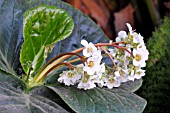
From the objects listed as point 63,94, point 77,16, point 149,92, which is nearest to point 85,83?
point 63,94

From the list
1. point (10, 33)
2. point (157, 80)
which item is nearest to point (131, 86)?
point (10, 33)

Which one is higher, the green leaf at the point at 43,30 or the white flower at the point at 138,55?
the green leaf at the point at 43,30

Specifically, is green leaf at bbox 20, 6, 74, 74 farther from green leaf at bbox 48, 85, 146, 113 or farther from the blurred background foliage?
the blurred background foliage

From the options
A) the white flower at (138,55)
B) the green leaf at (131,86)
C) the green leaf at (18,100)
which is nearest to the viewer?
the green leaf at (18,100)

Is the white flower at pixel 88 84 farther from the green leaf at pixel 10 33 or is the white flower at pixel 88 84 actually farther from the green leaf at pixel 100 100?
the green leaf at pixel 10 33

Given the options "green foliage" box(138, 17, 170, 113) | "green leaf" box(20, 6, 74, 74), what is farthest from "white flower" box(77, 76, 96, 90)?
"green foliage" box(138, 17, 170, 113)

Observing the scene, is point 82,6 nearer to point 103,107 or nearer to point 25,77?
point 25,77

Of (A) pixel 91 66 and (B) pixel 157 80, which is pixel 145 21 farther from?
(A) pixel 91 66

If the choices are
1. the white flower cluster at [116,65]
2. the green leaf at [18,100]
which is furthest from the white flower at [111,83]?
the green leaf at [18,100]
